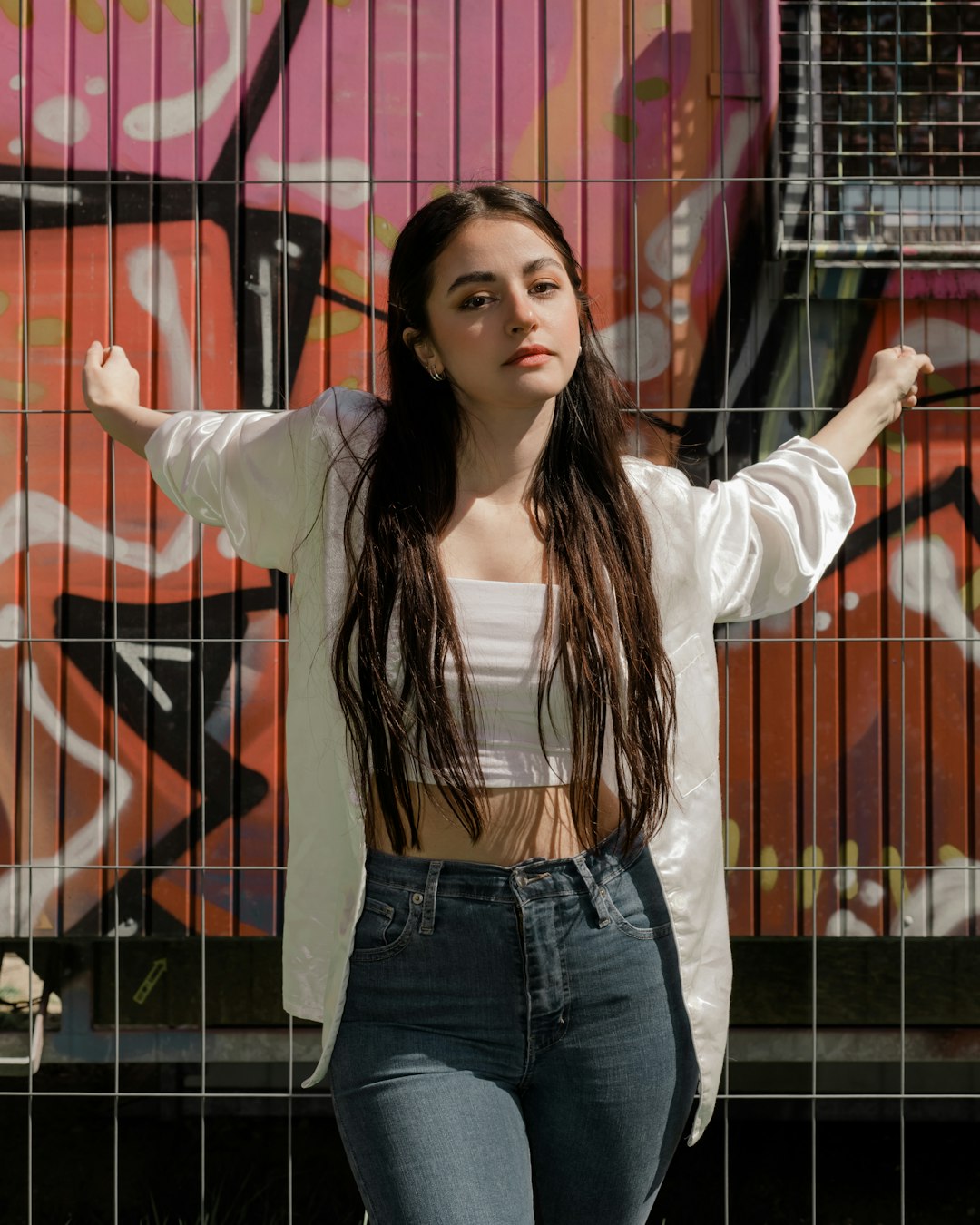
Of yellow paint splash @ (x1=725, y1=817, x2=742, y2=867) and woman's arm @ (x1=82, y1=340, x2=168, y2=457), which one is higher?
woman's arm @ (x1=82, y1=340, x2=168, y2=457)

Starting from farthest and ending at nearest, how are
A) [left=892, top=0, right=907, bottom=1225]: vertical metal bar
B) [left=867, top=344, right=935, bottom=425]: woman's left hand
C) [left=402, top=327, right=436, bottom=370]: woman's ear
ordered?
1. [left=892, top=0, right=907, bottom=1225]: vertical metal bar
2. [left=867, top=344, right=935, bottom=425]: woman's left hand
3. [left=402, top=327, right=436, bottom=370]: woman's ear

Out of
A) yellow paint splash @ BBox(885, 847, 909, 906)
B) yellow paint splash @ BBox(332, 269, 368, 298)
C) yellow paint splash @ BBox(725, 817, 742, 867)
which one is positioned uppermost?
yellow paint splash @ BBox(332, 269, 368, 298)

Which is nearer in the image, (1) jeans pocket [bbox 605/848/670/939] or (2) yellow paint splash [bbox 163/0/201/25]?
(1) jeans pocket [bbox 605/848/670/939]

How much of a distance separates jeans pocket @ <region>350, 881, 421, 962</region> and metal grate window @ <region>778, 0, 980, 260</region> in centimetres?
255

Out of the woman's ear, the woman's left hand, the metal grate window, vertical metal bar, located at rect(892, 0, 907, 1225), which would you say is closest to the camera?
the woman's ear

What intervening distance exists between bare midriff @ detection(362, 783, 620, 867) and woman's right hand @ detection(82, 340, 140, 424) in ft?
2.32

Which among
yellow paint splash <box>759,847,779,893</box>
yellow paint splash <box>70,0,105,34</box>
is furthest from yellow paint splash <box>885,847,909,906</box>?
yellow paint splash <box>70,0,105,34</box>

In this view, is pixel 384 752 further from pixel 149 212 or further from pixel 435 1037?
pixel 149 212

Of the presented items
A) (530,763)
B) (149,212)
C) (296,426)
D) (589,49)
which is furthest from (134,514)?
(530,763)

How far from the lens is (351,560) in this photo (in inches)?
58.7

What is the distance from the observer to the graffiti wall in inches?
136

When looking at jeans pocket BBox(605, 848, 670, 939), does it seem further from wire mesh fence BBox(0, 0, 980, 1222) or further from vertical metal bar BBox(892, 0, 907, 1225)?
wire mesh fence BBox(0, 0, 980, 1222)

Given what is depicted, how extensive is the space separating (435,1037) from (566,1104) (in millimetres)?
189

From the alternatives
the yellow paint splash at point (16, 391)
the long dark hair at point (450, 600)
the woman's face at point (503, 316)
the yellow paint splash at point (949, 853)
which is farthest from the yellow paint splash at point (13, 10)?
the yellow paint splash at point (949, 853)
